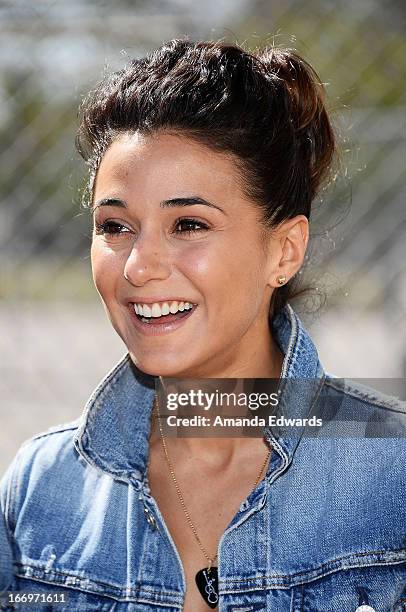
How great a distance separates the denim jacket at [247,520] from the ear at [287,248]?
11cm

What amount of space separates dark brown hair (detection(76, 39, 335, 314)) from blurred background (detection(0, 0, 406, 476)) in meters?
0.25

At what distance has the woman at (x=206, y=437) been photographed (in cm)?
152

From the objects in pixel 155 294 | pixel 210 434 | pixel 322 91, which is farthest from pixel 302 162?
pixel 210 434

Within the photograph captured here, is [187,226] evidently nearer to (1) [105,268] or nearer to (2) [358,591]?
(1) [105,268]

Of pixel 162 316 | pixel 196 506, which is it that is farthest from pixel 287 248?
pixel 196 506

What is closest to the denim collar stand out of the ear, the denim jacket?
the denim jacket

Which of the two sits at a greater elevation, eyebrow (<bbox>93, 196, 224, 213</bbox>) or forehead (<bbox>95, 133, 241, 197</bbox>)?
forehead (<bbox>95, 133, 241, 197</bbox>)

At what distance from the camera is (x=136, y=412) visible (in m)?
1.78

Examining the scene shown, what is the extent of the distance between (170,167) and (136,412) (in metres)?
0.49

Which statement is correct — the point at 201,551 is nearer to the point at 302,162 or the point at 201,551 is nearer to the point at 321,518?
the point at 321,518

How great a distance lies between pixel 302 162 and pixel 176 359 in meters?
0.43

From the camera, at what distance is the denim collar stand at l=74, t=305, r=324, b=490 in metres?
1.64

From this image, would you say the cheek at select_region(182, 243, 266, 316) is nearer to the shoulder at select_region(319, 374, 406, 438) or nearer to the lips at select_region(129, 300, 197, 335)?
the lips at select_region(129, 300, 197, 335)

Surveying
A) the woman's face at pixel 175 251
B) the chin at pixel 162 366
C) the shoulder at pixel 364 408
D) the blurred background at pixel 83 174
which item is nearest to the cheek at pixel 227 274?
the woman's face at pixel 175 251
